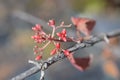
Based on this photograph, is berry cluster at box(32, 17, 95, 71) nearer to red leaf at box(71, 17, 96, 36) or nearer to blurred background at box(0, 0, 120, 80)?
red leaf at box(71, 17, 96, 36)

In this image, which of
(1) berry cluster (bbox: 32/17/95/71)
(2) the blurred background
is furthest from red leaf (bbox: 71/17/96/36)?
(2) the blurred background


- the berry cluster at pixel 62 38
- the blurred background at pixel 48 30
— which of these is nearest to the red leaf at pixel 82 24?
the berry cluster at pixel 62 38

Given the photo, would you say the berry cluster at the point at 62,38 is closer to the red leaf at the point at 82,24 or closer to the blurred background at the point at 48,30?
the red leaf at the point at 82,24

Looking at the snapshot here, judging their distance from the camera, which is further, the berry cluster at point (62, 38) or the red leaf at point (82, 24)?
the red leaf at point (82, 24)

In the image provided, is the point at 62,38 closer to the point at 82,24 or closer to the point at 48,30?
the point at 82,24

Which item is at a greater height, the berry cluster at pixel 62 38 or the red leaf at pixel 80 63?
the berry cluster at pixel 62 38

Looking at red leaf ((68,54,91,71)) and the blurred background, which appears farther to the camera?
the blurred background

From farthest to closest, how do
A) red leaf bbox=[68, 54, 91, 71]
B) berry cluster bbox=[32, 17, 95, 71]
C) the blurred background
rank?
the blurred background, red leaf bbox=[68, 54, 91, 71], berry cluster bbox=[32, 17, 95, 71]

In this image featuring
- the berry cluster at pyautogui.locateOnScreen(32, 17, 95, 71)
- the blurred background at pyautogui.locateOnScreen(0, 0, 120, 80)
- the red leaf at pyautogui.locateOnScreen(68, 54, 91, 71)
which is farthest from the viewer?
the blurred background at pyautogui.locateOnScreen(0, 0, 120, 80)

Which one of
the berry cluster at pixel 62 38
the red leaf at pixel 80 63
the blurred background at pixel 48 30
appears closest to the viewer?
the berry cluster at pixel 62 38

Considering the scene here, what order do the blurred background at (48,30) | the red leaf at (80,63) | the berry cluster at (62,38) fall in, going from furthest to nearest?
1. the blurred background at (48,30)
2. the red leaf at (80,63)
3. the berry cluster at (62,38)
